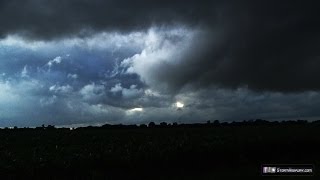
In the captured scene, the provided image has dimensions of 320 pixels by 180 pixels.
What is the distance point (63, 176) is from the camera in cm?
4681

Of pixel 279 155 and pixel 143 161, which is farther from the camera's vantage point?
pixel 279 155

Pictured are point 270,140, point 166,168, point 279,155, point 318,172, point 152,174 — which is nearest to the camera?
point 318,172

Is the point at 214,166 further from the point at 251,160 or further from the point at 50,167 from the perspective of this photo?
the point at 50,167

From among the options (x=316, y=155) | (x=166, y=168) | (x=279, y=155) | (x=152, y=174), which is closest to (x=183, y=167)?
(x=166, y=168)

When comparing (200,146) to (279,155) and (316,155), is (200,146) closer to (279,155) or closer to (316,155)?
(279,155)

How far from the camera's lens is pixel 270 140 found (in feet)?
238

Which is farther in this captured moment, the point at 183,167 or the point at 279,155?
the point at 279,155

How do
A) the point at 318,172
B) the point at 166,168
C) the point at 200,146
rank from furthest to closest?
the point at 200,146 → the point at 166,168 → the point at 318,172

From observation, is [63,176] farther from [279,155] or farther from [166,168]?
[279,155]

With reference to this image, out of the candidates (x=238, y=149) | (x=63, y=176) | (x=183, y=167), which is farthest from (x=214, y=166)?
(x=63, y=176)

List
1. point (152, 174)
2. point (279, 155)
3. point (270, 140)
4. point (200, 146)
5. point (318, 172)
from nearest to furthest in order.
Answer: point (318, 172) < point (152, 174) < point (200, 146) < point (279, 155) < point (270, 140)

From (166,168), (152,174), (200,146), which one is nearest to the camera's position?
(152,174)

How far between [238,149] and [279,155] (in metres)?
6.84

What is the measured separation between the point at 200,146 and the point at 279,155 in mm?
12212
